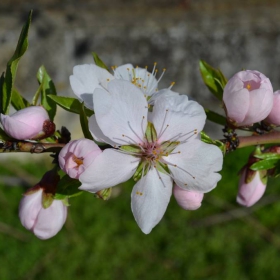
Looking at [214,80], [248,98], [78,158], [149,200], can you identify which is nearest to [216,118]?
[214,80]

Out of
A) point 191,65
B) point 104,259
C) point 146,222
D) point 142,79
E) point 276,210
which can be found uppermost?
point 142,79

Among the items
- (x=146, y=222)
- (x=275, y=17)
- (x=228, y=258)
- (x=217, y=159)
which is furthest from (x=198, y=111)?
(x=275, y=17)

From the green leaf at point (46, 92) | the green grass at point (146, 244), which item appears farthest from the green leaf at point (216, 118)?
the green grass at point (146, 244)

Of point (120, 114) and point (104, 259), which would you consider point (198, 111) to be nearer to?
point (120, 114)

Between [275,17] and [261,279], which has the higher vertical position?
[275,17]

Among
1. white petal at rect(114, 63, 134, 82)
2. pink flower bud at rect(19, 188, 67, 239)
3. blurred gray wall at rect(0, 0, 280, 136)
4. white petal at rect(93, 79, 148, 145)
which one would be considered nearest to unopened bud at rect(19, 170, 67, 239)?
pink flower bud at rect(19, 188, 67, 239)

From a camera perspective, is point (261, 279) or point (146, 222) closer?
point (146, 222)

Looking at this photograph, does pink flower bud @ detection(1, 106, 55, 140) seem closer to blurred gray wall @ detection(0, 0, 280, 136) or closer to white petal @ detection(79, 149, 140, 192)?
white petal @ detection(79, 149, 140, 192)
